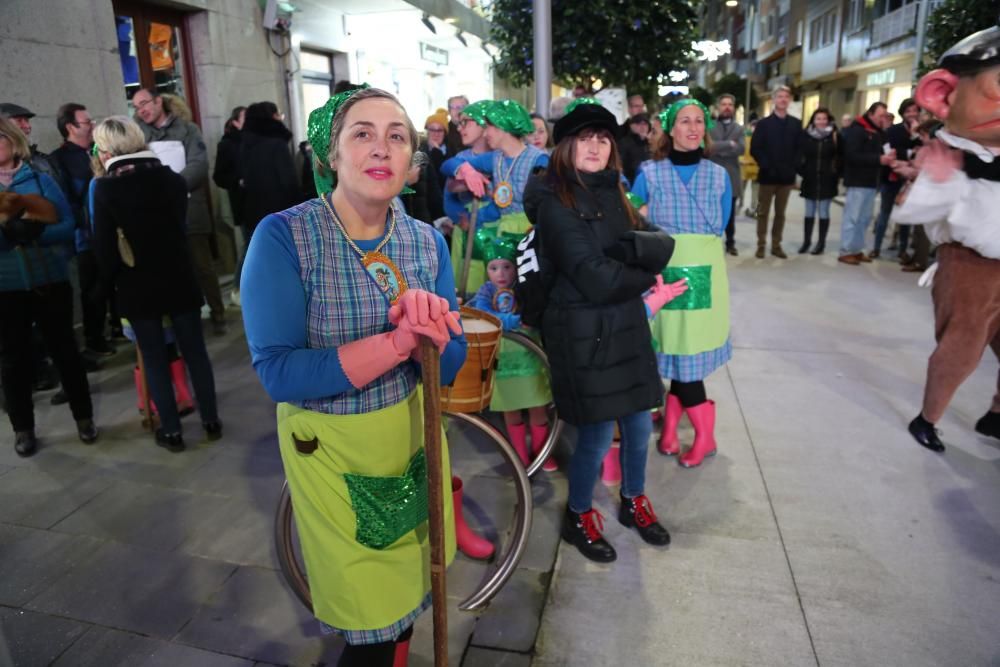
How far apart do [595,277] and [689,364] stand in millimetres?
1192

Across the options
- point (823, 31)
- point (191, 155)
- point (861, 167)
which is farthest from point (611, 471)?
point (823, 31)

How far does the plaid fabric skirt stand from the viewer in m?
3.55

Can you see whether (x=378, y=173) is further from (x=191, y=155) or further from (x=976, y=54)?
(x=191, y=155)

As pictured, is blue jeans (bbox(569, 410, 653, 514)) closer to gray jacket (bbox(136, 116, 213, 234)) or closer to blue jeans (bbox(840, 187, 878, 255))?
gray jacket (bbox(136, 116, 213, 234))

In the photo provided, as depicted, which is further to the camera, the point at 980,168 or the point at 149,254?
the point at 149,254

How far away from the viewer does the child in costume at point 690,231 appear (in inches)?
134

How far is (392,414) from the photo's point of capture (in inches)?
69.1

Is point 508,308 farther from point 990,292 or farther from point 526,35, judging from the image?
point 526,35

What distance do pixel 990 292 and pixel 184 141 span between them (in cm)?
571

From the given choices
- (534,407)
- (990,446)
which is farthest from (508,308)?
(990,446)

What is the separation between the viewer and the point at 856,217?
8.59 meters

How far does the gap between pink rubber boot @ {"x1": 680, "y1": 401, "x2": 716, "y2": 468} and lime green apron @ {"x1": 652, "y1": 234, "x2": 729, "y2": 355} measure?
37 cm

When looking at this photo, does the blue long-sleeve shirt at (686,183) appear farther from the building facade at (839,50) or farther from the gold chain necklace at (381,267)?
the building facade at (839,50)

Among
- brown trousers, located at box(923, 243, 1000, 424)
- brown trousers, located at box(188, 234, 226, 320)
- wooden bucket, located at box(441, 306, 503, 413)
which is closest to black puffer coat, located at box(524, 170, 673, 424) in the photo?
wooden bucket, located at box(441, 306, 503, 413)
